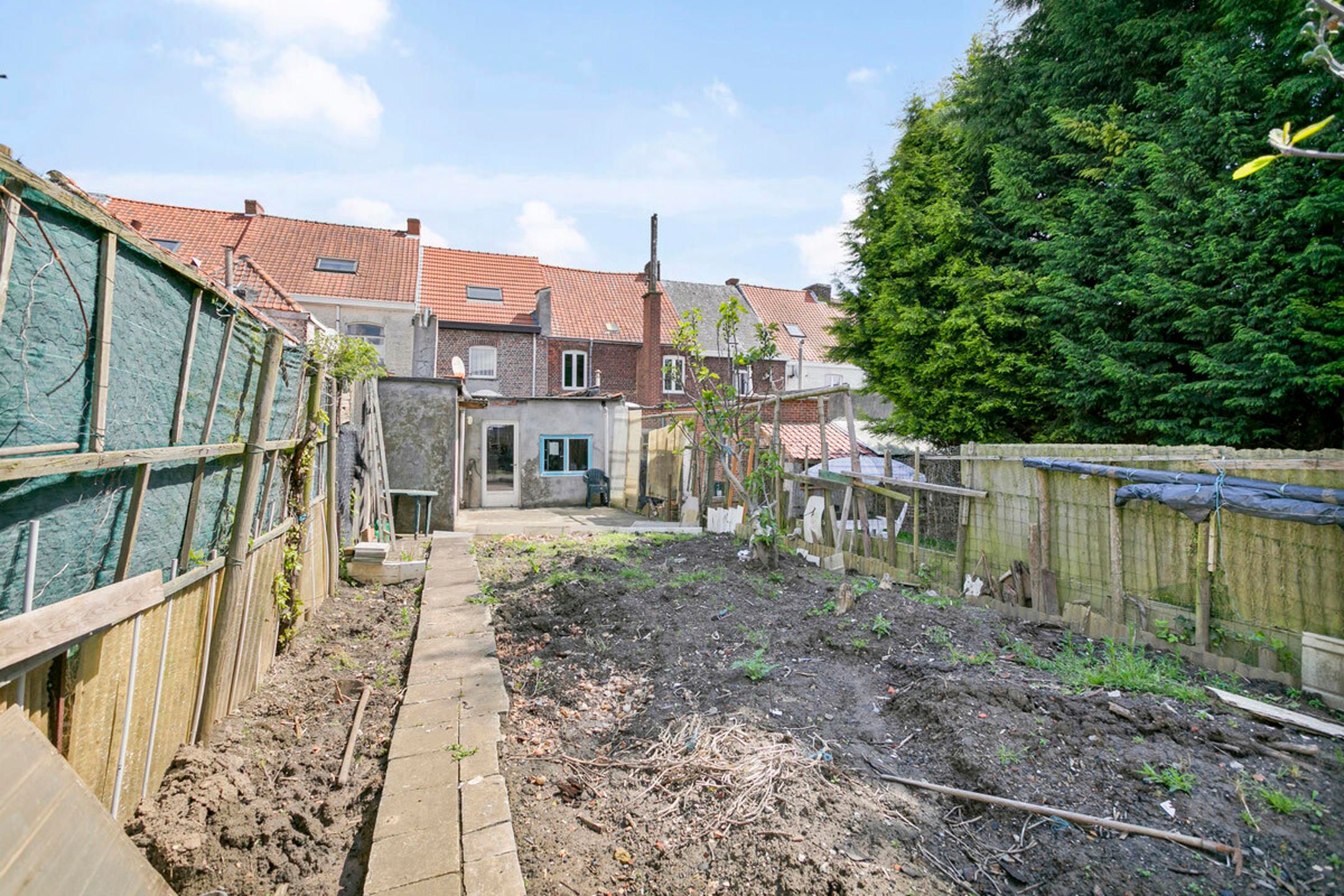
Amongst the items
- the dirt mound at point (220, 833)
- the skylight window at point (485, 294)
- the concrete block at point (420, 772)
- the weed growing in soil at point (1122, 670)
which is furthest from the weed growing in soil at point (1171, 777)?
the skylight window at point (485, 294)

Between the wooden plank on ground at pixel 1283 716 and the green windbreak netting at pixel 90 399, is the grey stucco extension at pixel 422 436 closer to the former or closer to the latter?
the green windbreak netting at pixel 90 399

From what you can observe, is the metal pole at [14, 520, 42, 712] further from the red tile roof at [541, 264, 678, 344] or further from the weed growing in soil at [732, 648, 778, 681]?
the red tile roof at [541, 264, 678, 344]

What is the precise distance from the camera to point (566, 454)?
16.4m

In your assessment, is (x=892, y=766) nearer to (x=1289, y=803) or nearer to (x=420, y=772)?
(x=1289, y=803)

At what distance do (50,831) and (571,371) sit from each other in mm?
22085

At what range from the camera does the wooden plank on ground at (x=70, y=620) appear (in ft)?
5.53

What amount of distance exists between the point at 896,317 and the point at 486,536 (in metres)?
7.78

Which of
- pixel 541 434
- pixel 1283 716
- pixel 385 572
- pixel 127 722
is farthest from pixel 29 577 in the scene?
Answer: pixel 541 434

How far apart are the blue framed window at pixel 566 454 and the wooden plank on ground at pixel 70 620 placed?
45.2 feet

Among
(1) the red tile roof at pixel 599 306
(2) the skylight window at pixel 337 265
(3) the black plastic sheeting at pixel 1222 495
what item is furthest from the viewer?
(1) the red tile roof at pixel 599 306

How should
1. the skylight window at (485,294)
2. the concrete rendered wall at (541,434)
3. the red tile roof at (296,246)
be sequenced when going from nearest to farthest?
1. the concrete rendered wall at (541,434)
2. the red tile roof at (296,246)
3. the skylight window at (485,294)

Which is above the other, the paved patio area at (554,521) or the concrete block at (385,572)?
the paved patio area at (554,521)

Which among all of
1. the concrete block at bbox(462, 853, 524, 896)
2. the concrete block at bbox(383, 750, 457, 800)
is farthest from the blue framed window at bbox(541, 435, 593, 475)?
the concrete block at bbox(462, 853, 524, 896)

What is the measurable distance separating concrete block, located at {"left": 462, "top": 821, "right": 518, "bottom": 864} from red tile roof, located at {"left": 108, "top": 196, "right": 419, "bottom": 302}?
62.0 feet
